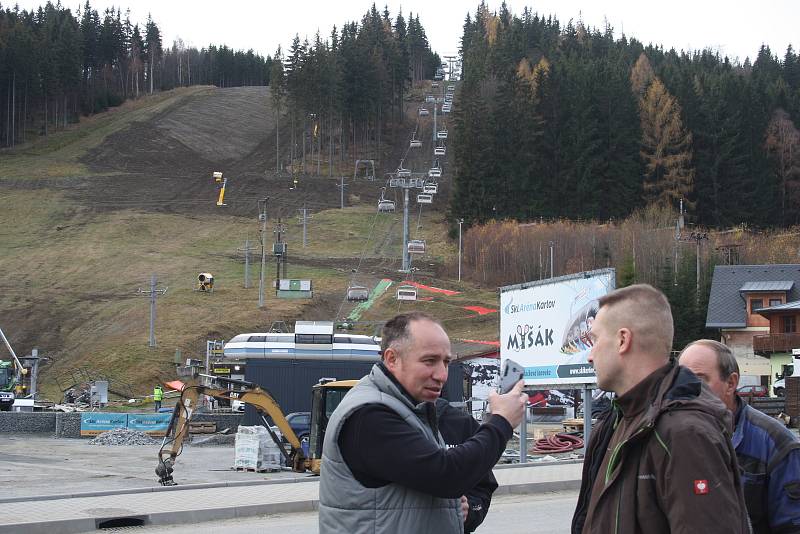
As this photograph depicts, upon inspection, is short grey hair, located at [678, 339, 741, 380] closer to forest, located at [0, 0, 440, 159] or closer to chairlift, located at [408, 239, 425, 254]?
chairlift, located at [408, 239, 425, 254]

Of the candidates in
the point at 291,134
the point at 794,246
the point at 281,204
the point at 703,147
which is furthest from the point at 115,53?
the point at 794,246

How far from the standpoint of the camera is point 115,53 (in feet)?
562

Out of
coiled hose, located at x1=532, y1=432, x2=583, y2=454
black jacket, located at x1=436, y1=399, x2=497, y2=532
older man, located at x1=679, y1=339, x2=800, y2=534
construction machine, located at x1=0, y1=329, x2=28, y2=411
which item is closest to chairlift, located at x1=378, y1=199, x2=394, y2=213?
construction machine, located at x1=0, y1=329, x2=28, y2=411

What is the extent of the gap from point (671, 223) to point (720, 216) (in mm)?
10284

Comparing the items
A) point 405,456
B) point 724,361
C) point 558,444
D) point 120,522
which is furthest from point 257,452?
point 405,456

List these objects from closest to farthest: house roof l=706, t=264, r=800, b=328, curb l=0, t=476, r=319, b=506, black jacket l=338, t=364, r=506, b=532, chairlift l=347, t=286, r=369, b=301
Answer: black jacket l=338, t=364, r=506, b=532 < curb l=0, t=476, r=319, b=506 < house roof l=706, t=264, r=800, b=328 < chairlift l=347, t=286, r=369, b=301

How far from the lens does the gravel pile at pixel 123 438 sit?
122 feet

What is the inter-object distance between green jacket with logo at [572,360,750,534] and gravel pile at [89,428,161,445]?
35.2 metres

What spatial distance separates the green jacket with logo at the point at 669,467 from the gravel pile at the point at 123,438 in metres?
35.2

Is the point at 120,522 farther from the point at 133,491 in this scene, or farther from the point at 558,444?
the point at 558,444

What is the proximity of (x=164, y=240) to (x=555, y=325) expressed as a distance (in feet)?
261

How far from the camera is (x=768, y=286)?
6062 cm

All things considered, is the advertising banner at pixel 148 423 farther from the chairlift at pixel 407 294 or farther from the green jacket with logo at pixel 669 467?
the green jacket with logo at pixel 669 467

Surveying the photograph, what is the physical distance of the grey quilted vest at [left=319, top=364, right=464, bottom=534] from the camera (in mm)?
4332
